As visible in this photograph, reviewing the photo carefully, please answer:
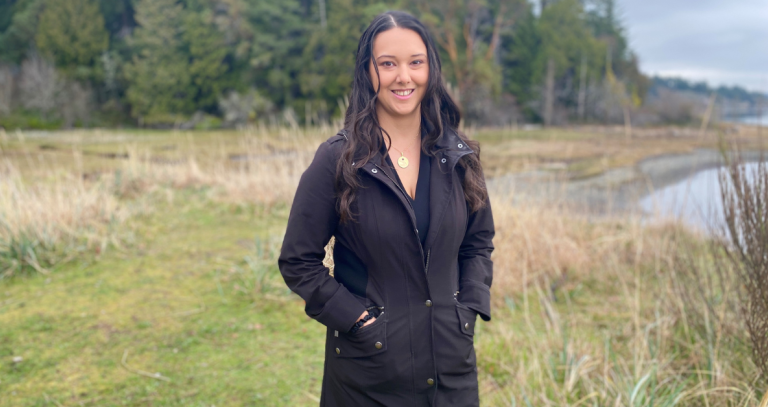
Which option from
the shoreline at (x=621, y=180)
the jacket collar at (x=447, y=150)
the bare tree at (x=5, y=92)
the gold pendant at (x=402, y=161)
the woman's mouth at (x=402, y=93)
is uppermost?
the bare tree at (x=5, y=92)

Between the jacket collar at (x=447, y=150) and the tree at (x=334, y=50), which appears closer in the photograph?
the jacket collar at (x=447, y=150)

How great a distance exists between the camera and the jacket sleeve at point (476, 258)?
162 cm

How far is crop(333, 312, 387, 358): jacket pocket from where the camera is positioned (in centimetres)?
145

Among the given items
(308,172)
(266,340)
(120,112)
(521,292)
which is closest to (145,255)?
(266,340)

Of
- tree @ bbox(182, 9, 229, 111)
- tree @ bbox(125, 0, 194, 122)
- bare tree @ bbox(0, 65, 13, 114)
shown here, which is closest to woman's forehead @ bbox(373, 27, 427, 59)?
tree @ bbox(182, 9, 229, 111)

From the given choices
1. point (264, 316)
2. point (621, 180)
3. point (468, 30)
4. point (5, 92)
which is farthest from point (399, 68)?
point (5, 92)

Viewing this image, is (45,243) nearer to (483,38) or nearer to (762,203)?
(762,203)

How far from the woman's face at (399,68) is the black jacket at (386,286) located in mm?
184

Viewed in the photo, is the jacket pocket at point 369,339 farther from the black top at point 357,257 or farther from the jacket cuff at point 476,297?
the jacket cuff at point 476,297

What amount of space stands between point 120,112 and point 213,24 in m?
8.39

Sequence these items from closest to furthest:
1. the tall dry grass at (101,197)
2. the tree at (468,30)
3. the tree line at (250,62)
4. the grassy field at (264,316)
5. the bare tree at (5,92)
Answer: the grassy field at (264,316) < the tall dry grass at (101,197) < the tree at (468,30) < the bare tree at (5,92) < the tree line at (250,62)

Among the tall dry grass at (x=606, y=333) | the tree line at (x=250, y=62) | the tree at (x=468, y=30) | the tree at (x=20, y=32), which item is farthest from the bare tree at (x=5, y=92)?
the tall dry grass at (x=606, y=333)

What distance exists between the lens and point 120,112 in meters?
33.0

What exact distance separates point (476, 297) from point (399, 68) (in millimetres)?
731
